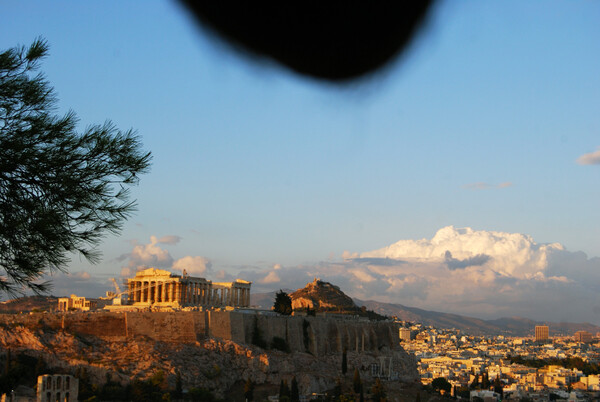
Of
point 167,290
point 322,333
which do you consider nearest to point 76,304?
point 167,290

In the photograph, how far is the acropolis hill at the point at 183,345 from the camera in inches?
1692

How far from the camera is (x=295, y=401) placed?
46125 millimetres

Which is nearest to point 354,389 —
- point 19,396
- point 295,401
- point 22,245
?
point 295,401

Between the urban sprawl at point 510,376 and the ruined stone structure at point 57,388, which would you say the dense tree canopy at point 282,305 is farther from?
the ruined stone structure at point 57,388

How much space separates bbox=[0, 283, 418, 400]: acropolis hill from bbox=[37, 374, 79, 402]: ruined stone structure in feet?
8.78

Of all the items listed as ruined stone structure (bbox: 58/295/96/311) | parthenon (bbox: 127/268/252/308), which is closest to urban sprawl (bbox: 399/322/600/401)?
parthenon (bbox: 127/268/252/308)

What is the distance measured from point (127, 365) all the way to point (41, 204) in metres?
37.3

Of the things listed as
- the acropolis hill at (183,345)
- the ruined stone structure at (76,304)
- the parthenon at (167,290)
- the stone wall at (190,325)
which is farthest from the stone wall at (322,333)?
the ruined stone structure at (76,304)

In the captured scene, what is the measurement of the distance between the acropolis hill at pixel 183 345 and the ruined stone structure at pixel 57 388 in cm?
268

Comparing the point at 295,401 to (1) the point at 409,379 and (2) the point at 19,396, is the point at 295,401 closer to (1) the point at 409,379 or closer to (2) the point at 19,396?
(2) the point at 19,396

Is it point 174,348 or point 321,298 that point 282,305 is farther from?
point 321,298

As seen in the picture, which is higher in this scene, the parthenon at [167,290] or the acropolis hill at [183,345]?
the parthenon at [167,290]

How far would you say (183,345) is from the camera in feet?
Result: 155

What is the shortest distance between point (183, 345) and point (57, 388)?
34.8ft
